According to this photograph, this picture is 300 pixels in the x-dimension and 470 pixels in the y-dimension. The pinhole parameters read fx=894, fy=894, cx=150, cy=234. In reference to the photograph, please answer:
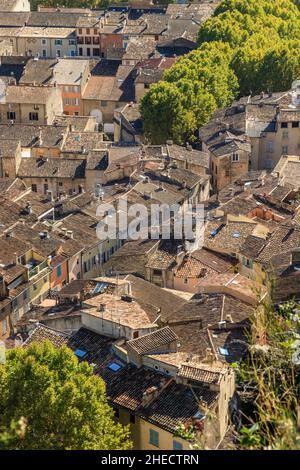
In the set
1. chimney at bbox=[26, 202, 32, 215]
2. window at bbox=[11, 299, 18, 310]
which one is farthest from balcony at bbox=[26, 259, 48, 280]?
chimney at bbox=[26, 202, 32, 215]

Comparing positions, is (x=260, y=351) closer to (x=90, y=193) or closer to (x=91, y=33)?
(x=90, y=193)

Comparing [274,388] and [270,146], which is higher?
[274,388]

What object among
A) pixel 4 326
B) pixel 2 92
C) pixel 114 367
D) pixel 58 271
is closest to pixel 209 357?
pixel 114 367

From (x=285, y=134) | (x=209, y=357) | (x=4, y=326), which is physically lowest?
(x=4, y=326)

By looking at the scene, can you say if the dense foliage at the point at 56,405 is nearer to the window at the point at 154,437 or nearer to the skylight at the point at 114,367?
the window at the point at 154,437

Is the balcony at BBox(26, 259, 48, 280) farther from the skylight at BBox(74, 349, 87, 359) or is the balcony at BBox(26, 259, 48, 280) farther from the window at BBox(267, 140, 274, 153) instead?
the window at BBox(267, 140, 274, 153)

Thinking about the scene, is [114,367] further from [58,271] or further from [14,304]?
[58,271]

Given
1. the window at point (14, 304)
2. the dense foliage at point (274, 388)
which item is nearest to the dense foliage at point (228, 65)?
the window at point (14, 304)
